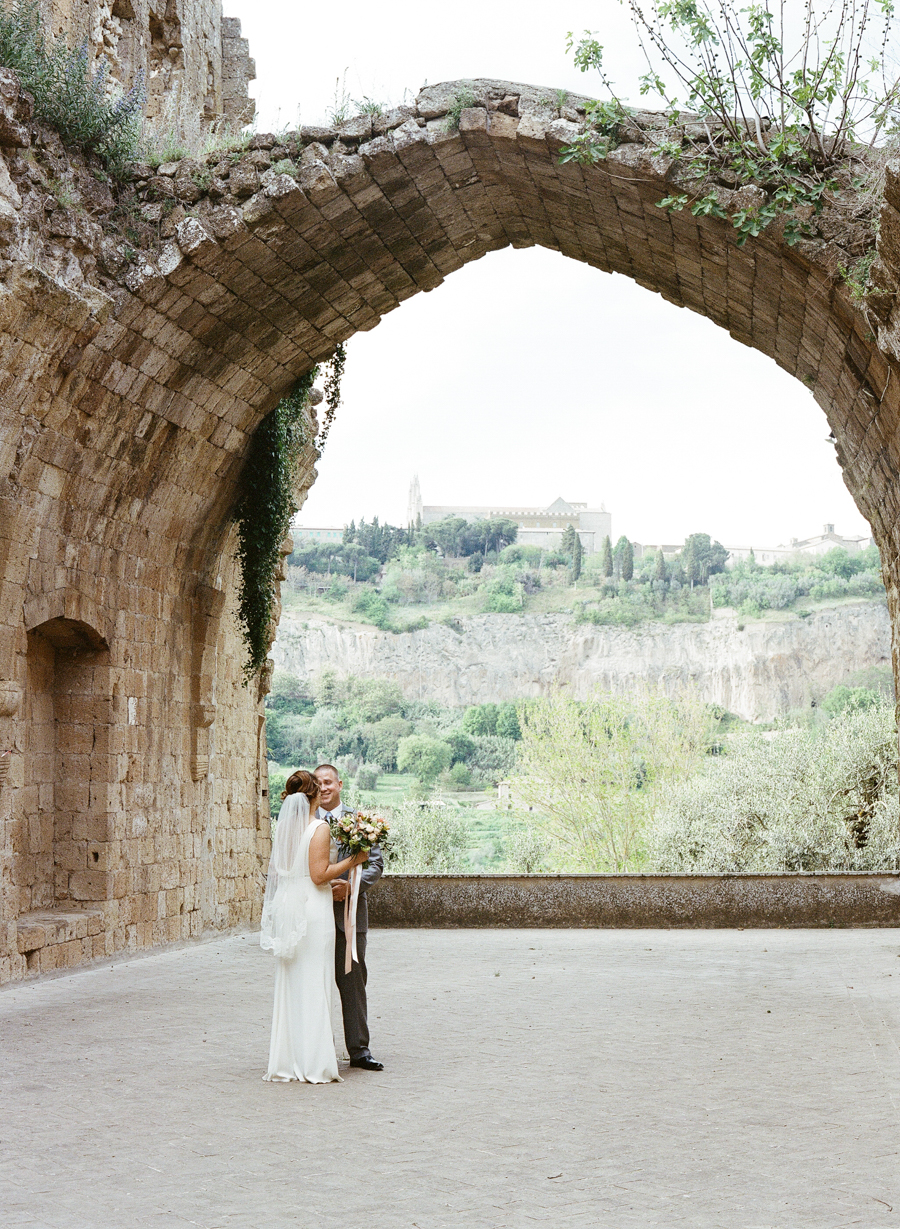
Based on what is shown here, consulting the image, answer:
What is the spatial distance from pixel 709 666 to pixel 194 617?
261ft

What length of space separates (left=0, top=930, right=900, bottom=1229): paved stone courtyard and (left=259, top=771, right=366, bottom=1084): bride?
19 centimetres

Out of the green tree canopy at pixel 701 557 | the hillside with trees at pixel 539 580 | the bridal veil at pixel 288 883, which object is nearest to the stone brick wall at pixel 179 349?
the bridal veil at pixel 288 883

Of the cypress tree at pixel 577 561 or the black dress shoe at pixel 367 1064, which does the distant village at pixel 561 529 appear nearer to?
the cypress tree at pixel 577 561

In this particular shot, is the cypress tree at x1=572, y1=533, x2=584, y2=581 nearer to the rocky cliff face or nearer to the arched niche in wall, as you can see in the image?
the rocky cliff face

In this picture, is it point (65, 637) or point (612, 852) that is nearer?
point (65, 637)

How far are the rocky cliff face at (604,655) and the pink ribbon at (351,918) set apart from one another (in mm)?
80570

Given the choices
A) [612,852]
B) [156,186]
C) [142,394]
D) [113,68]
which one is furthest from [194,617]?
[612,852]

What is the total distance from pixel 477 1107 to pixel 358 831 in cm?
142

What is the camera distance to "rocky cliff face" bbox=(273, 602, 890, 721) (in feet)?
278

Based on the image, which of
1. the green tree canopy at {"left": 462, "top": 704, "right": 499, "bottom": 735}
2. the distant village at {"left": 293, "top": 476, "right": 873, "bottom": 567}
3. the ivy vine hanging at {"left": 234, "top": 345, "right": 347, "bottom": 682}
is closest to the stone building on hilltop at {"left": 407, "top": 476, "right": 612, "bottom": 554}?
the distant village at {"left": 293, "top": 476, "right": 873, "bottom": 567}

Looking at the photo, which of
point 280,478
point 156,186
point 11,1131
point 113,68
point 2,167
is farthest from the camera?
point 280,478

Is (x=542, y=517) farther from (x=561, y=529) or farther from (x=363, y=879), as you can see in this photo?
(x=363, y=879)

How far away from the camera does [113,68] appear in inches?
436

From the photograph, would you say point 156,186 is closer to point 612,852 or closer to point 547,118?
point 547,118
